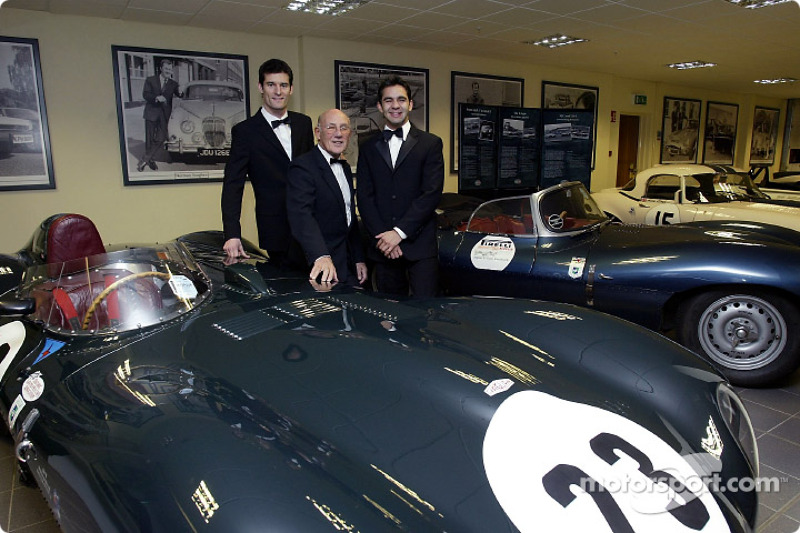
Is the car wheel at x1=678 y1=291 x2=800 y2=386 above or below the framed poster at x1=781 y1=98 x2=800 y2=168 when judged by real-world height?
below

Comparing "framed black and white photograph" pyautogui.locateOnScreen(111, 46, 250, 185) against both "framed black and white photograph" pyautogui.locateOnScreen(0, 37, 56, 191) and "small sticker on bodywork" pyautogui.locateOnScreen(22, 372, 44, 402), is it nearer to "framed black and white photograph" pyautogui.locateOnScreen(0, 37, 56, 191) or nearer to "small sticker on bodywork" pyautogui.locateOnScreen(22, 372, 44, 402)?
"framed black and white photograph" pyautogui.locateOnScreen(0, 37, 56, 191)

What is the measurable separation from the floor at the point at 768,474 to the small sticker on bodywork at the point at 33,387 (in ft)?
2.30

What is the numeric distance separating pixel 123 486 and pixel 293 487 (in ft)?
1.37

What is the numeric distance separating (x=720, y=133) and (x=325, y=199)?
15.1m

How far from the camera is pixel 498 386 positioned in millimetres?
1452

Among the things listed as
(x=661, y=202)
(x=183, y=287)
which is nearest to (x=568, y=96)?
(x=661, y=202)

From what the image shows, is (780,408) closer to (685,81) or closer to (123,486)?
(123,486)

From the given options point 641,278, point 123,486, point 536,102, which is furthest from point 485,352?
point 536,102

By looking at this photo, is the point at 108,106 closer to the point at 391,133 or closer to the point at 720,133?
the point at 391,133

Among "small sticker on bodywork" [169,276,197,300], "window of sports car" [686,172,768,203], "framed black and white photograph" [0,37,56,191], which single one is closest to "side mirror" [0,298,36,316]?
"small sticker on bodywork" [169,276,197,300]

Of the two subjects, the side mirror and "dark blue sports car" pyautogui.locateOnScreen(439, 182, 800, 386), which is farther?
"dark blue sports car" pyautogui.locateOnScreen(439, 182, 800, 386)

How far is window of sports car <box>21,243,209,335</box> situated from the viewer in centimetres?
194

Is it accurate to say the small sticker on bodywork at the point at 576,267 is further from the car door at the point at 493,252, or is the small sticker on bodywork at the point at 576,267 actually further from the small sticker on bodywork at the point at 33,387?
the small sticker on bodywork at the point at 33,387

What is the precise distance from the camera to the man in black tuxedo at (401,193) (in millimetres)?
3016
